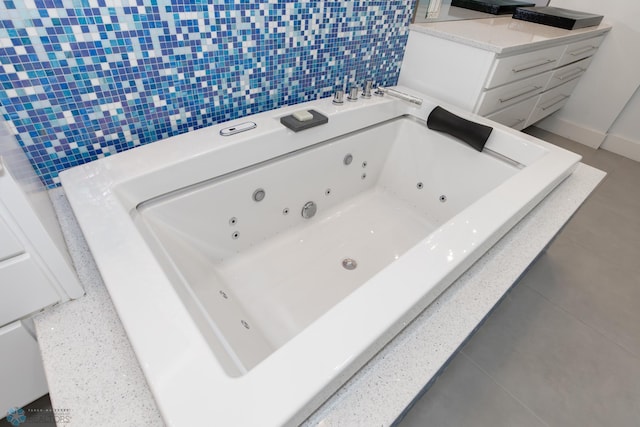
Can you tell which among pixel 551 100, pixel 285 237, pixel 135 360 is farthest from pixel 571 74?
pixel 135 360

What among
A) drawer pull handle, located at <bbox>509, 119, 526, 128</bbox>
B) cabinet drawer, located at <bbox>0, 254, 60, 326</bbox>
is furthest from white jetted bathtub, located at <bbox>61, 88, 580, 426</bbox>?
drawer pull handle, located at <bbox>509, 119, 526, 128</bbox>

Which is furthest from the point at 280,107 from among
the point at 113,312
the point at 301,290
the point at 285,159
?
the point at 113,312

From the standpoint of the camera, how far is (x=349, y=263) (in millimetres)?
1386

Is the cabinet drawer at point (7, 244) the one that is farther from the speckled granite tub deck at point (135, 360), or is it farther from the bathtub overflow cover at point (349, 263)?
the bathtub overflow cover at point (349, 263)

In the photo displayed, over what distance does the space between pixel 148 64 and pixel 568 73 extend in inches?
101

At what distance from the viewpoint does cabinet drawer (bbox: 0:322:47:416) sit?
700 mm

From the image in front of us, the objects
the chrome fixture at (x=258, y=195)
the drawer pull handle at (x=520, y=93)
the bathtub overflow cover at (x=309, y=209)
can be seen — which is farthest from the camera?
the drawer pull handle at (x=520, y=93)

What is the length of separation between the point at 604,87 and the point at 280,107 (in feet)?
8.68

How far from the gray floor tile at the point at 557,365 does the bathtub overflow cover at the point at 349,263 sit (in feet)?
1.72

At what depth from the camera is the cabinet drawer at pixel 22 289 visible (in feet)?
1.99

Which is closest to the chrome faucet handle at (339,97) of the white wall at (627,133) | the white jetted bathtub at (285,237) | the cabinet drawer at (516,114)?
the white jetted bathtub at (285,237)

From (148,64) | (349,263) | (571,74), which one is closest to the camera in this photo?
(148,64)

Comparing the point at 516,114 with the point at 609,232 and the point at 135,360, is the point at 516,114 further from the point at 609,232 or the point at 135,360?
the point at 135,360

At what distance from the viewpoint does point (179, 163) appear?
3.22 ft
